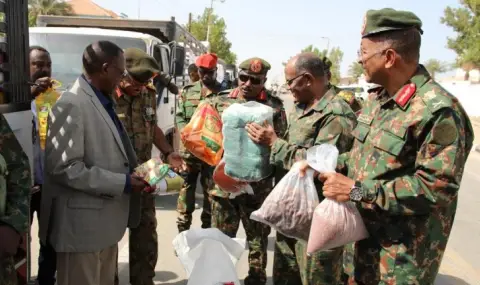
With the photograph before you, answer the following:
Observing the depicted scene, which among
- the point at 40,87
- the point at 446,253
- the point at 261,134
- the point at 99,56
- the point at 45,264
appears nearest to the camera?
the point at 99,56

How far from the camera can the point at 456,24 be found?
34.0 metres

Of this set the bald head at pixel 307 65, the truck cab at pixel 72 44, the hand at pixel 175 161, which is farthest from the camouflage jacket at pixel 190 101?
the bald head at pixel 307 65

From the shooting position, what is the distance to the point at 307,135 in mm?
2812

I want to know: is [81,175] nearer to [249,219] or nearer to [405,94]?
[405,94]

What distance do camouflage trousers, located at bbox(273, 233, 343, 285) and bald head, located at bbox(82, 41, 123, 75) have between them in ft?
4.86

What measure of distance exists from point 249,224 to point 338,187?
1.89 meters

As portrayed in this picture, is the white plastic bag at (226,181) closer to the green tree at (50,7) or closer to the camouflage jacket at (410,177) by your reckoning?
the camouflage jacket at (410,177)

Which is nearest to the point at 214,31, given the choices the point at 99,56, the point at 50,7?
A: the point at 50,7

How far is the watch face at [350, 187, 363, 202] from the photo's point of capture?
1928 mm

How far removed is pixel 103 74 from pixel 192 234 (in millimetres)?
1005

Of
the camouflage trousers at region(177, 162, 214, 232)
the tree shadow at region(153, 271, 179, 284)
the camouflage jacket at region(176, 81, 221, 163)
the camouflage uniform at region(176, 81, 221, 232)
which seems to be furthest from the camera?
the camouflage jacket at region(176, 81, 221, 163)

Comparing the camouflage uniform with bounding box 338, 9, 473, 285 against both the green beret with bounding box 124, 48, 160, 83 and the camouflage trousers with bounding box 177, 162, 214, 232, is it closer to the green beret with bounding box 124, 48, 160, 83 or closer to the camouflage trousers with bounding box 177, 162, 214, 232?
the green beret with bounding box 124, 48, 160, 83

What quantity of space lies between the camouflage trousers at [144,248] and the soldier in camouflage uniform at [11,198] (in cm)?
150

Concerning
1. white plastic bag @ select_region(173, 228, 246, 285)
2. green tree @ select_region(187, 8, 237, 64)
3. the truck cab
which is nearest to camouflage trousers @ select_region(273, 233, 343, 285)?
white plastic bag @ select_region(173, 228, 246, 285)
